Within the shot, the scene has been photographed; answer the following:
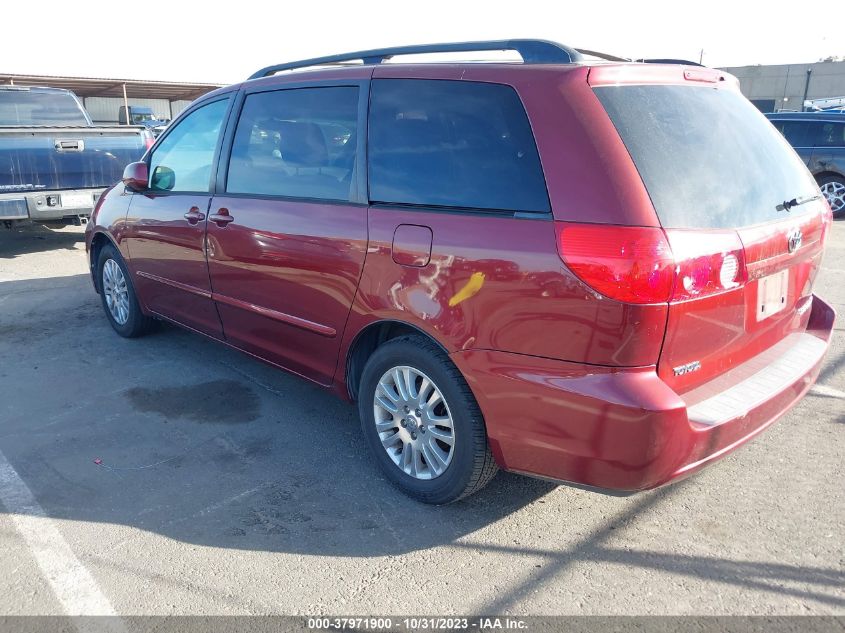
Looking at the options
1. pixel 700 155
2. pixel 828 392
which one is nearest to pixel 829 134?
pixel 828 392

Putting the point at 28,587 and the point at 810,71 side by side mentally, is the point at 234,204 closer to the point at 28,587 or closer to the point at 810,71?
the point at 28,587

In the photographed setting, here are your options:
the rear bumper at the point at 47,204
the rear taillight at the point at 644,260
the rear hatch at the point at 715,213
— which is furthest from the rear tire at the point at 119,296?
the rear hatch at the point at 715,213

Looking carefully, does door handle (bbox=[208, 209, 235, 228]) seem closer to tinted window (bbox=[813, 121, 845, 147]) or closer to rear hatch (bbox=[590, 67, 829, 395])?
rear hatch (bbox=[590, 67, 829, 395])

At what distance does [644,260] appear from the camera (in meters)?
2.31

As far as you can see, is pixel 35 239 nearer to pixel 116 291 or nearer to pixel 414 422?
pixel 116 291

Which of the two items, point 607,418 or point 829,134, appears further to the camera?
point 829,134

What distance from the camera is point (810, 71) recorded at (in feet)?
139

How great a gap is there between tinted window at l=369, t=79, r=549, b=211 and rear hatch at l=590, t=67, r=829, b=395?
1.18ft

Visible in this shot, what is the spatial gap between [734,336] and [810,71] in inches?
1885

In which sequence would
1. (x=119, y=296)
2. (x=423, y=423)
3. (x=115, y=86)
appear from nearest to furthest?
(x=423, y=423) < (x=119, y=296) < (x=115, y=86)

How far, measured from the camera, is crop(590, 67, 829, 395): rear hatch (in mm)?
2436

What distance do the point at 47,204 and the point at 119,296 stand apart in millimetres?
3463

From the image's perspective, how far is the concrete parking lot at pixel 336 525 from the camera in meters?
2.55

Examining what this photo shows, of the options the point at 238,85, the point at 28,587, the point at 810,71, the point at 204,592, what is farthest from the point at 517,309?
the point at 810,71
